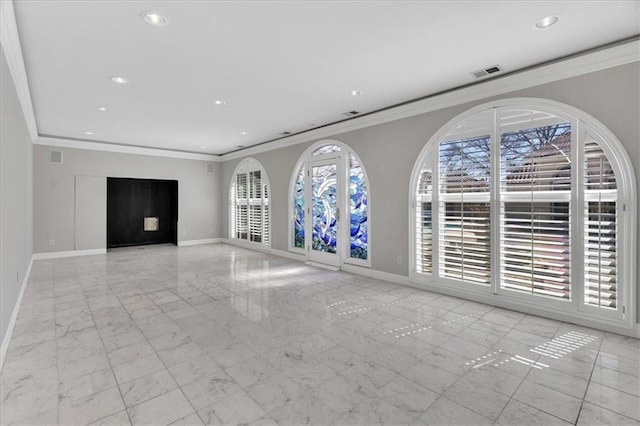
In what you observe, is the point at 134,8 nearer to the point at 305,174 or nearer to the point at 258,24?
the point at 258,24

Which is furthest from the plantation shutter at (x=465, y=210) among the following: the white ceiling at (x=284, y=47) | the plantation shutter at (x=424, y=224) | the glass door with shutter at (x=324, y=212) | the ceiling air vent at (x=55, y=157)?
the ceiling air vent at (x=55, y=157)

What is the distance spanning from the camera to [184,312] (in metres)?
3.58

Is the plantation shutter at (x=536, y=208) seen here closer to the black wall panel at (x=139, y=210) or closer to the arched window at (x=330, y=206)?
the arched window at (x=330, y=206)

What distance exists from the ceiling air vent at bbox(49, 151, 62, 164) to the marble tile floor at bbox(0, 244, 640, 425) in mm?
3948

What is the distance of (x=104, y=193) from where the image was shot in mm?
7723

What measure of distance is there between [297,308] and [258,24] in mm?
2937

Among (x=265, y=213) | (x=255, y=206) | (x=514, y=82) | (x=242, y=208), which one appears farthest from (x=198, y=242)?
(x=514, y=82)

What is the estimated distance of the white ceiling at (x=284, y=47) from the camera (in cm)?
245

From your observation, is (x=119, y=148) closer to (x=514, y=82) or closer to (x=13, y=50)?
(x=13, y=50)

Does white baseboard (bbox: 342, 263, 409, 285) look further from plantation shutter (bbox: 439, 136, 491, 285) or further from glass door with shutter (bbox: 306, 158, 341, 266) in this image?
plantation shutter (bbox: 439, 136, 491, 285)

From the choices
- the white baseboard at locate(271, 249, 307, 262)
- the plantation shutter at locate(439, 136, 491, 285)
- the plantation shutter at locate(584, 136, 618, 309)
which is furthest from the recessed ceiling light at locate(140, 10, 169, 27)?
the white baseboard at locate(271, 249, 307, 262)

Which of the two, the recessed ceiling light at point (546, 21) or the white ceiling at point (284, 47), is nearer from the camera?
the white ceiling at point (284, 47)

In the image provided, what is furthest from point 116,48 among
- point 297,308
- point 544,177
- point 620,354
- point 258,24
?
point 620,354

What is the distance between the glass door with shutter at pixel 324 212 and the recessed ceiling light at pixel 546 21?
11.7ft
